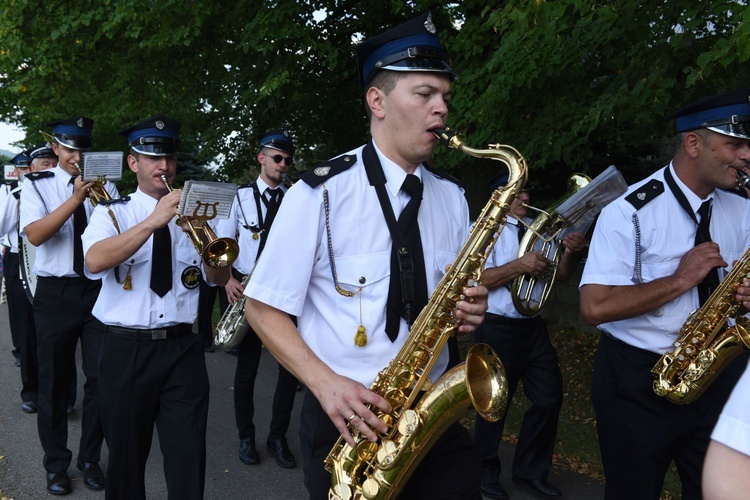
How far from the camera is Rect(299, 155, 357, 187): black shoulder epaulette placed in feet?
9.31

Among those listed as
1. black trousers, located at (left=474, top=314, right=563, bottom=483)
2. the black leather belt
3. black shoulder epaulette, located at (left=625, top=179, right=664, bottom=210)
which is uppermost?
black shoulder epaulette, located at (left=625, top=179, right=664, bottom=210)

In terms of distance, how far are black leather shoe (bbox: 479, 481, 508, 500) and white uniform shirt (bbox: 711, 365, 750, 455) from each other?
14.3 feet

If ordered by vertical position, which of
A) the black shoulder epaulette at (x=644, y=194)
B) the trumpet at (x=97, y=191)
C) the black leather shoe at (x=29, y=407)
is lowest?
the black leather shoe at (x=29, y=407)

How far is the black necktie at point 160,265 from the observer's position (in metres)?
4.36

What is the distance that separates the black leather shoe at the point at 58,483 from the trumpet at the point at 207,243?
2.47 m

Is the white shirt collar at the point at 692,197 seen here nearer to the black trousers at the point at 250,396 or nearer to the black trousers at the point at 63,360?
the black trousers at the point at 250,396

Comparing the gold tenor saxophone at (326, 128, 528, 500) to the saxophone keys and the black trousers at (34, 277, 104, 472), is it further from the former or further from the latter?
the black trousers at (34, 277, 104, 472)

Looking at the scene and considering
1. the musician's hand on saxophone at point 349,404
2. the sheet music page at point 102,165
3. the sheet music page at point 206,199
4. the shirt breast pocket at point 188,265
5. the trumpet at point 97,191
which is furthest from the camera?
the trumpet at point 97,191

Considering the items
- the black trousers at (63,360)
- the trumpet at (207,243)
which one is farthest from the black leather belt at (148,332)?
the black trousers at (63,360)

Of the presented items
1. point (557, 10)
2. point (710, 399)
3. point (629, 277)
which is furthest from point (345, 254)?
point (557, 10)

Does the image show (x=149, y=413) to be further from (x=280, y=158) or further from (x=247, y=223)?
(x=280, y=158)

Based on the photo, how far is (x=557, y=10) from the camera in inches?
221

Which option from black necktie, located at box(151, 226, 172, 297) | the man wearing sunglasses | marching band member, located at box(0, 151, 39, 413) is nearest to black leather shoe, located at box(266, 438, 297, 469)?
the man wearing sunglasses

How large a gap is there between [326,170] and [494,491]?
3.59 meters
